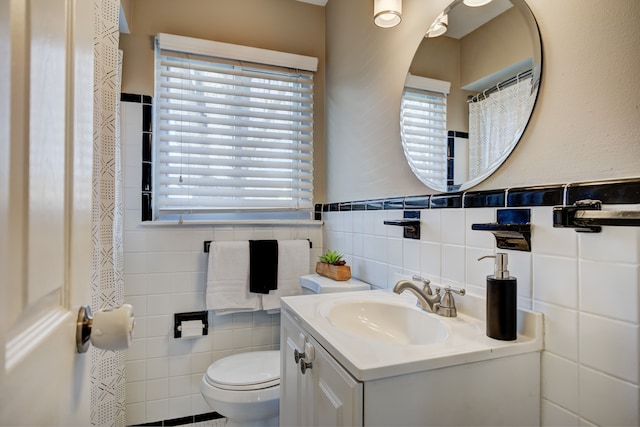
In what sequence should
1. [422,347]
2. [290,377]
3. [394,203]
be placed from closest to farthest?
1. [422,347]
2. [290,377]
3. [394,203]

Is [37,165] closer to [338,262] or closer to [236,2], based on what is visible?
[338,262]

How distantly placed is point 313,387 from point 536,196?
775 mm

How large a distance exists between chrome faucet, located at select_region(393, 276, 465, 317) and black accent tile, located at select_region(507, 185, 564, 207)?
1.03 ft

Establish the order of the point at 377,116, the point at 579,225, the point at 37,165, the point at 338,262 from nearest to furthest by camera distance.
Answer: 1. the point at 37,165
2. the point at 579,225
3. the point at 377,116
4. the point at 338,262

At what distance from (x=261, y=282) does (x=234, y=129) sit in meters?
0.91

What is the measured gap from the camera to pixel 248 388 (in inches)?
58.4

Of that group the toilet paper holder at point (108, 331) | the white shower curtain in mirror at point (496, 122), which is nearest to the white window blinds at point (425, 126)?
the white shower curtain in mirror at point (496, 122)

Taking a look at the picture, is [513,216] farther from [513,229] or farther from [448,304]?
[448,304]

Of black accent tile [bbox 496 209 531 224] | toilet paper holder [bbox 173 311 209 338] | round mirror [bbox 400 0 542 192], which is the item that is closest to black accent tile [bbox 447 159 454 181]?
round mirror [bbox 400 0 542 192]

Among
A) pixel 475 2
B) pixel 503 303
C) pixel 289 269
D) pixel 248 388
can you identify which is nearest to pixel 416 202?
pixel 503 303

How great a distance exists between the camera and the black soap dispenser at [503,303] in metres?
0.84

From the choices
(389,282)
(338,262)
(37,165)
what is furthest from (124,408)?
(37,165)

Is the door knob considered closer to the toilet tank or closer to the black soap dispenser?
the black soap dispenser

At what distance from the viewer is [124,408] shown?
69.4 inches
